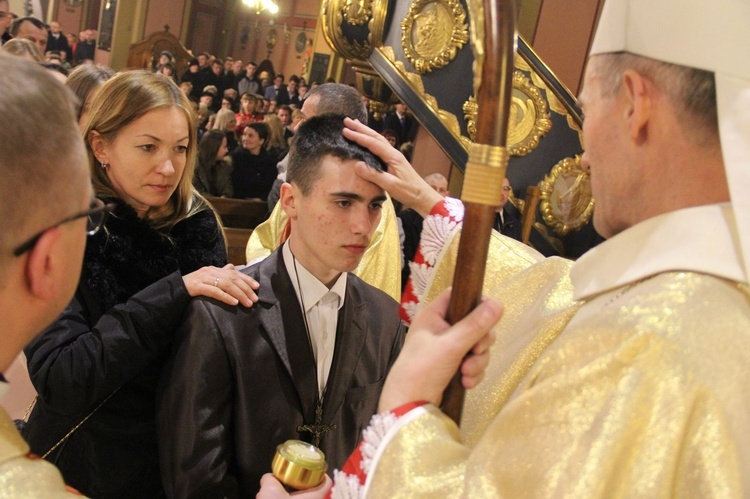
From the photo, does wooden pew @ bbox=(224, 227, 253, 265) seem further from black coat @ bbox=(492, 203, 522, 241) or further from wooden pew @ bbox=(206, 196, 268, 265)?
black coat @ bbox=(492, 203, 522, 241)

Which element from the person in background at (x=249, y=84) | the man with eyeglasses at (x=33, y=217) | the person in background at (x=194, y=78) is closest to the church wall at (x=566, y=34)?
the man with eyeglasses at (x=33, y=217)

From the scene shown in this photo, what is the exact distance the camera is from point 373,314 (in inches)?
89.4

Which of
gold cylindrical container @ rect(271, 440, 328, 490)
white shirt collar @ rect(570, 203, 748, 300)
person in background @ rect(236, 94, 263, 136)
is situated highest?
white shirt collar @ rect(570, 203, 748, 300)

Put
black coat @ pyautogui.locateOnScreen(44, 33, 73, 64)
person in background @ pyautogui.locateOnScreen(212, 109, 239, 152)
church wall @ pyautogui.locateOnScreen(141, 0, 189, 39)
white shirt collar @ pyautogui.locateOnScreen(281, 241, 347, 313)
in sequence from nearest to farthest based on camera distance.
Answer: white shirt collar @ pyautogui.locateOnScreen(281, 241, 347, 313), person in background @ pyautogui.locateOnScreen(212, 109, 239, 152), black coat @ pyautogui.locateOnScreen(44, 33, 73, 64), church wall @ pyautogui.locateOnScreen(141, 0, 189, 39)

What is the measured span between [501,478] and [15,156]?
2.77ft

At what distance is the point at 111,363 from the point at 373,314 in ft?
2.58

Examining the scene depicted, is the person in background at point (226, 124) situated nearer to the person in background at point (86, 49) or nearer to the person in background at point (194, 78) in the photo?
the person in background at point (194, 78)

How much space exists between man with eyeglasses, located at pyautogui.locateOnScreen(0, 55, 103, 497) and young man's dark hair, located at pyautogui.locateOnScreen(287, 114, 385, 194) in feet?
3.77

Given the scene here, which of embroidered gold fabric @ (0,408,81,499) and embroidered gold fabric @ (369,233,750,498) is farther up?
embroidered gold fabric @ (369,233,750,498)

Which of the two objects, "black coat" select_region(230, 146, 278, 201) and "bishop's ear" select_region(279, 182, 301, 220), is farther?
"black coat" select_region(230, 146, 278, 201)

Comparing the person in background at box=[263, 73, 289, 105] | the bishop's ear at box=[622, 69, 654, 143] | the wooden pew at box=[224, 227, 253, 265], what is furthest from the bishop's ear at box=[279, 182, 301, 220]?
the person in background at box=[263, 73, 289, 105]

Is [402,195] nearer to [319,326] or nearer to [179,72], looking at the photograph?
[319,326]

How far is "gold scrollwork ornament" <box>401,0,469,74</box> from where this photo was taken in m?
5.24

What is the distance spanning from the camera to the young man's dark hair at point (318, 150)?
7.25ft
